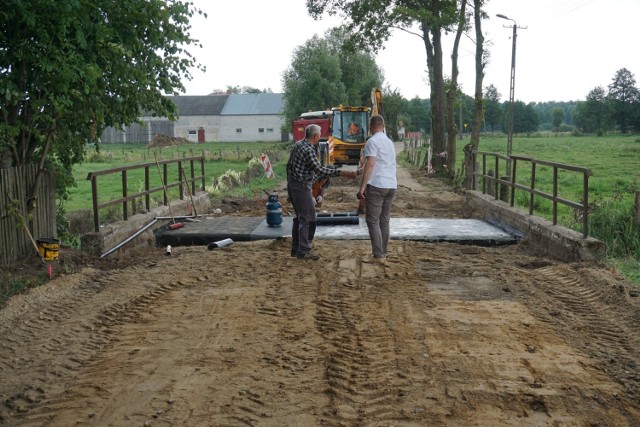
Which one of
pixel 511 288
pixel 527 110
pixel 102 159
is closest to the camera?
pixel 511 288

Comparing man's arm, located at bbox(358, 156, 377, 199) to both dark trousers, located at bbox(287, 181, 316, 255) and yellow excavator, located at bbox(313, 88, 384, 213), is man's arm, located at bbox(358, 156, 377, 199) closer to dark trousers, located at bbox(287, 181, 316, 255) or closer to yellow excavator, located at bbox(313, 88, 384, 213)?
dark trousers, located at bbox(287, 181, 316, 255)

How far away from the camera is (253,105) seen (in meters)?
98.1

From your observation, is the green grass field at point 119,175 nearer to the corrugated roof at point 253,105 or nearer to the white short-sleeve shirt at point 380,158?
the white short-sleeve shirt at point 380,158

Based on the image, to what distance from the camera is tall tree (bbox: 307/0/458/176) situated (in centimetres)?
3316

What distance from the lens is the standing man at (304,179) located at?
10.8 meters

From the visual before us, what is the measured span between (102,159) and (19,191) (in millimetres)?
38012

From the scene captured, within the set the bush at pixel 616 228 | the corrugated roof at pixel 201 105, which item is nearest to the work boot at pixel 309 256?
the bush at pixel 616 228

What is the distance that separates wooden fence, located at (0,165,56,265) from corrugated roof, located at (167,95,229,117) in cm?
8677

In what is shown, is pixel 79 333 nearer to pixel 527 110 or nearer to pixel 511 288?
pixel 511 288

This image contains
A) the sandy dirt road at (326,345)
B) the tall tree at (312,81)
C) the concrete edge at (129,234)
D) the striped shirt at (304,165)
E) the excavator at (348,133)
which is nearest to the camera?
the sandy dirt road at (326,345)

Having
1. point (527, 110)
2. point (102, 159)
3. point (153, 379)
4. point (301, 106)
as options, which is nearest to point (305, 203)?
point (153, 379)

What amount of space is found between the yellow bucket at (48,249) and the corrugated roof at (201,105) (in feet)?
288

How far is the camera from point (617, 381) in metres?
5.55

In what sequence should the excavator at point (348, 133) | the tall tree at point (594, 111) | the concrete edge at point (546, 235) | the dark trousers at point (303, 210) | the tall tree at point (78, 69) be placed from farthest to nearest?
1. the tall tree at point (594, 111)
2. the excavator at point (348, 133)
3. the dark trousers at point (303, 210)
4. the concrete edge at point (546, 235)
5. the tall tree at point (78, 69)
